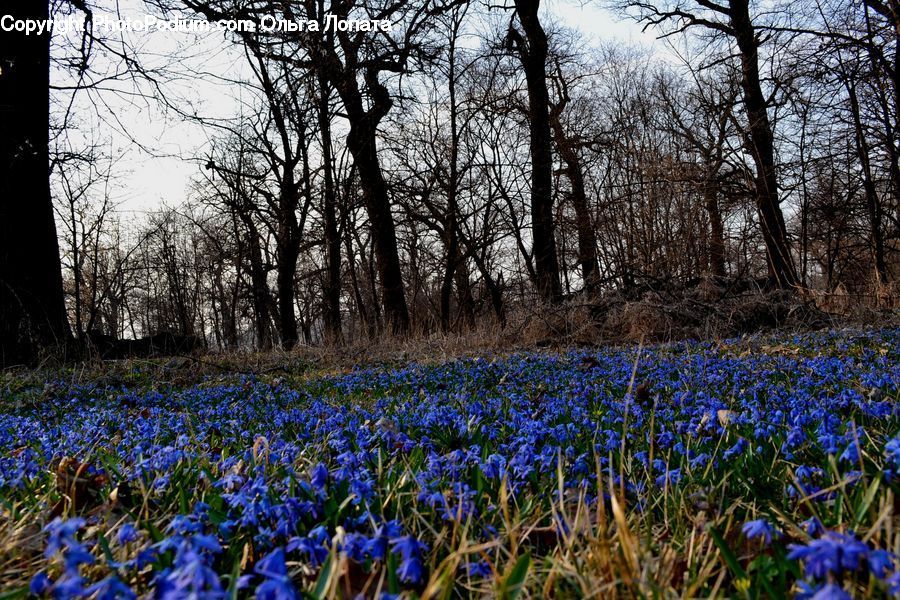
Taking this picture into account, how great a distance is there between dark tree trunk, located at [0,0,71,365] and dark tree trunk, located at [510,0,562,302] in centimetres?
927

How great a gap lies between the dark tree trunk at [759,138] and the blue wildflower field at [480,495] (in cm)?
1074

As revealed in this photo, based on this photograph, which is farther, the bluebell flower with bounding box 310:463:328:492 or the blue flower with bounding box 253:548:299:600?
the bluebell flower with bounding box 310:463:328:492

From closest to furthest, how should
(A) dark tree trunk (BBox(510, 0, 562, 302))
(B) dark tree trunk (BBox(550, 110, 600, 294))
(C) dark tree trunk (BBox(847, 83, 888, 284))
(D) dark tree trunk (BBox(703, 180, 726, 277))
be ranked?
(C) dark tree trunk (BBox(847, 83, 888, 284)) → (A) dark tree trunk (BBox(510, 0, 562, 302)) → (D) dark tree trunk (BBox(703, 180, 726, 277)) → (B) dark tree trunk (BBox(550, 110, 600, 294))

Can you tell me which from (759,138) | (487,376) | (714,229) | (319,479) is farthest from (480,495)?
(714,229)

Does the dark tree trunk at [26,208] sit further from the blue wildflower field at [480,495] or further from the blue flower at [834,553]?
the blue flower at [834,553]

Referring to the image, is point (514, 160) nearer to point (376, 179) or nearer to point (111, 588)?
point (376, 179)

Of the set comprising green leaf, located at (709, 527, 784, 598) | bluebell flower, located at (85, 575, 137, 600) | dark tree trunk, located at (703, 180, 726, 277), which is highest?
dark tree trunk, located at (703, 180, 726, 277)

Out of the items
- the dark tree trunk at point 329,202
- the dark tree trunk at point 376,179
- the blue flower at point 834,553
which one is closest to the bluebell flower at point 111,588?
the blue flower at point 834,553

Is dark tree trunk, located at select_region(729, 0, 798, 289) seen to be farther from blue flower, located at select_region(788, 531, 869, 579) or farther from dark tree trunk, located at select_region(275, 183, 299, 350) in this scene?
blue flower, located at select_region(788, 531, 869, 579)

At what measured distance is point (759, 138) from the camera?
14.6 metres

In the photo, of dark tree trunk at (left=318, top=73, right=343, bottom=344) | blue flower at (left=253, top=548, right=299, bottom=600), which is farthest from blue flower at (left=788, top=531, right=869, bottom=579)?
dark tree trunk at (left=318, top=73, right=343, bottom=344)

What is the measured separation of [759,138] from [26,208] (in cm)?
1482

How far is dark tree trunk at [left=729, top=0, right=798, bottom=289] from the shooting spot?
45.9ft

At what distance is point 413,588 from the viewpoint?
123 centimetres
